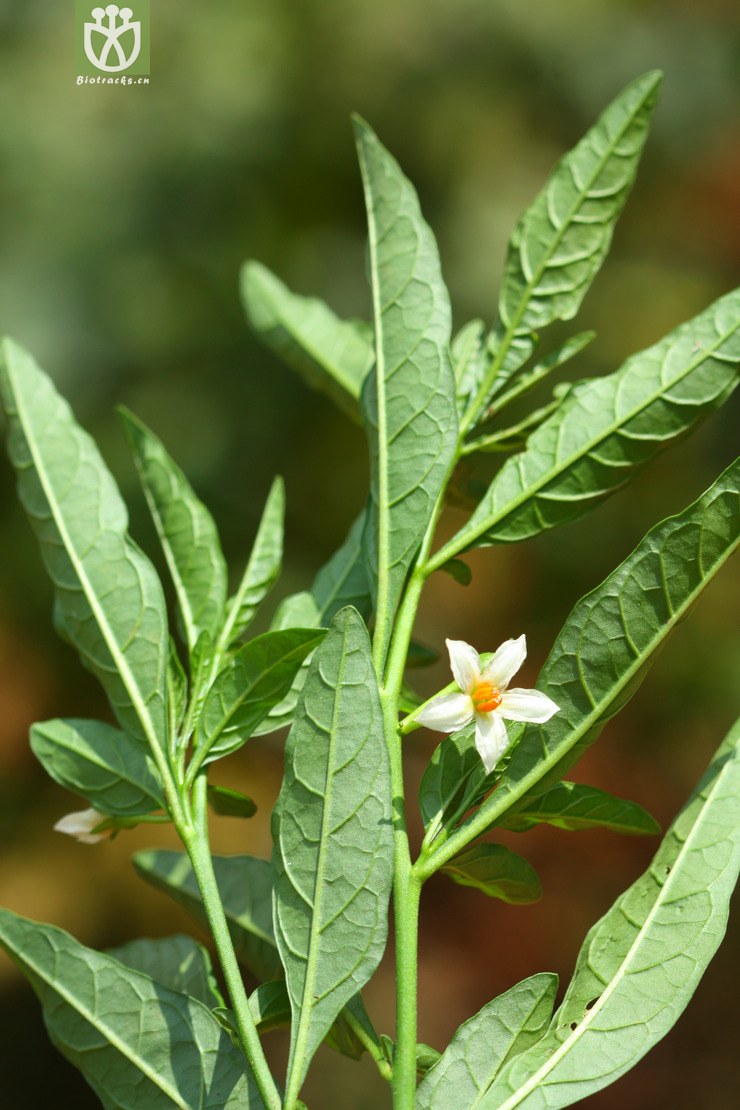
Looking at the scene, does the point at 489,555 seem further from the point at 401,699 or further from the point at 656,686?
the point at 401,699

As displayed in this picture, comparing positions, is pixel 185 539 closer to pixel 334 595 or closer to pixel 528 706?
pixel 334 595

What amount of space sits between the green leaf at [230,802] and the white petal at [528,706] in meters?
0.13

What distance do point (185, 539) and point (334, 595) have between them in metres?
0.07

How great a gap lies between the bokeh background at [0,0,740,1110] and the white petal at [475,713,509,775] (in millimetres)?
1293

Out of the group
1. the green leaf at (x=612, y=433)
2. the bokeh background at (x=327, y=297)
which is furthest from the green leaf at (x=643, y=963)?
the bokeh background at (x=327, y=297)

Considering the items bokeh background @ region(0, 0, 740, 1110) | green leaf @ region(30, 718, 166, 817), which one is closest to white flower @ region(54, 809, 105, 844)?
green leaf @ region(30, 718, 166, 817)

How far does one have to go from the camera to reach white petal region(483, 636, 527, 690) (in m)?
0.37

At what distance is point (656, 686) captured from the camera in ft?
5.72

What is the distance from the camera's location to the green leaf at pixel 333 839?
33cm

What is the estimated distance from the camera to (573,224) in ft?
1.52

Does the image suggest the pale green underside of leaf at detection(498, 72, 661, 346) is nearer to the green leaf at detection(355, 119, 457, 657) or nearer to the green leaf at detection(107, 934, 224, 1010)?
the green leaf at detection(355, 119, 457, 657)
